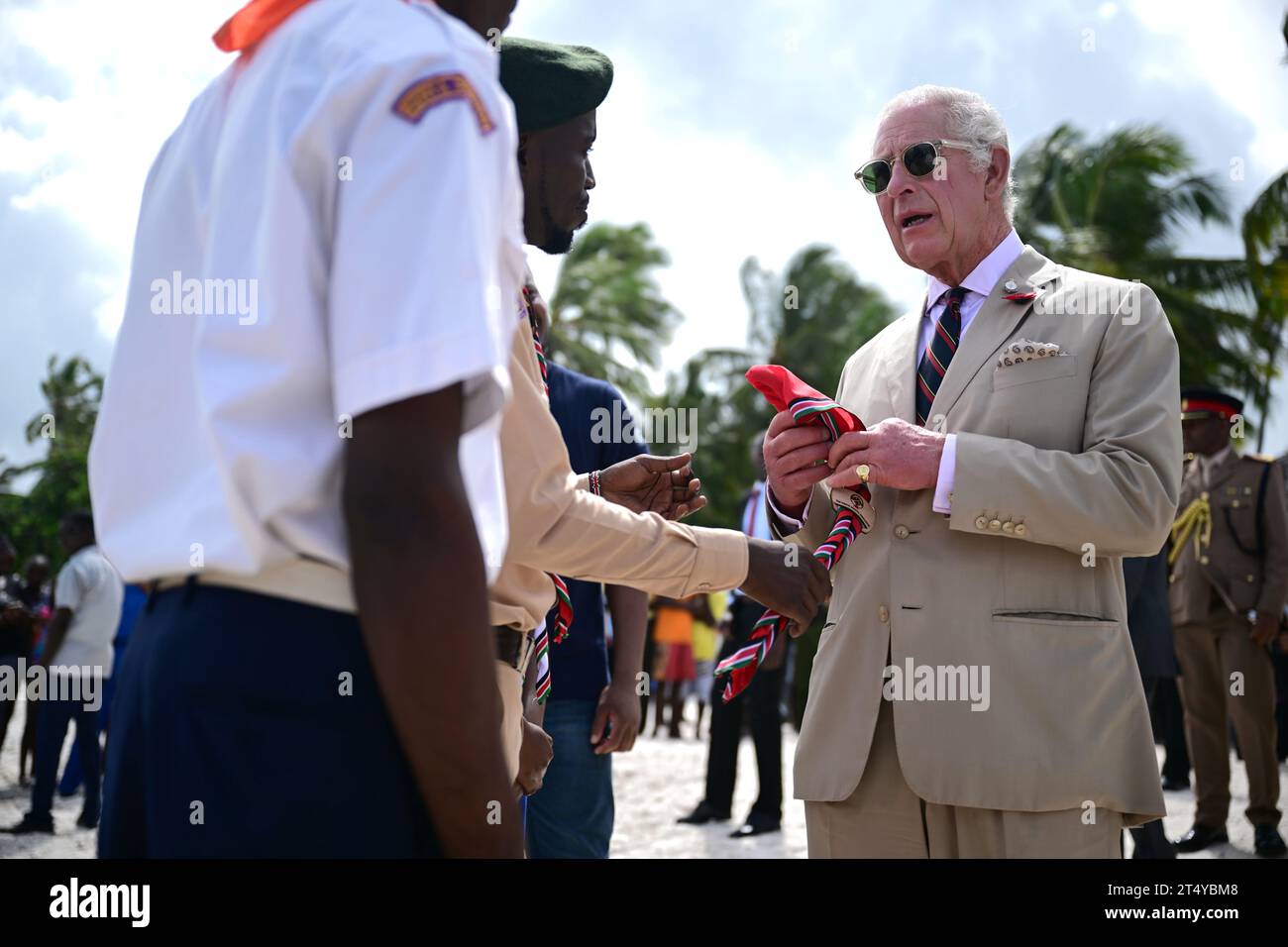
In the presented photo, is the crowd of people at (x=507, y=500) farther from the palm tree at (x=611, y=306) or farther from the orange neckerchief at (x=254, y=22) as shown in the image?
the palm tree at (x=611, y=306)

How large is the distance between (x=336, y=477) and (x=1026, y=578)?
1986 millimetres

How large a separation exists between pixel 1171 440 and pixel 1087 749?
79 cm

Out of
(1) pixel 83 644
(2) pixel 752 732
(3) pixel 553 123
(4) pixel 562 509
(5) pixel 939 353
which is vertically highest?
(3) pixel 553 123

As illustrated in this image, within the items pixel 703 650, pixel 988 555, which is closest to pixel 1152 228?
pixel 703 650

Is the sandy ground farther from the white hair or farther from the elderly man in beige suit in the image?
the white hair

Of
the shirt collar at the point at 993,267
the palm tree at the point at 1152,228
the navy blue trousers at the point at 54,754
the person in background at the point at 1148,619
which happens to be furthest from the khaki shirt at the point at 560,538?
the palm tree at the point at 1152,228

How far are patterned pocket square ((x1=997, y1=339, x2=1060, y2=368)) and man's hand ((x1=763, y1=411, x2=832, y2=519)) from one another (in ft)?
1.62

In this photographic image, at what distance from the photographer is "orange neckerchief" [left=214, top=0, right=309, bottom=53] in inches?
64.3

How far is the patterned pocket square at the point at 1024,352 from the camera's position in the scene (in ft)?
9.93

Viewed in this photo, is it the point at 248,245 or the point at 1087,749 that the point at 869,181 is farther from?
the point at 248,245

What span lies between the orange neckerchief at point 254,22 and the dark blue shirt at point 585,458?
275 centimetres

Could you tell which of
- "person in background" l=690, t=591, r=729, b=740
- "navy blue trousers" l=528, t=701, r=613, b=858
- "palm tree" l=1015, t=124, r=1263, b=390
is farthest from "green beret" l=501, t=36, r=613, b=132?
"palm tree" l=1015, t=124, r=1263, b=390

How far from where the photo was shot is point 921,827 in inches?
116

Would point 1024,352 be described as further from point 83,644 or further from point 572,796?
point 83,644
